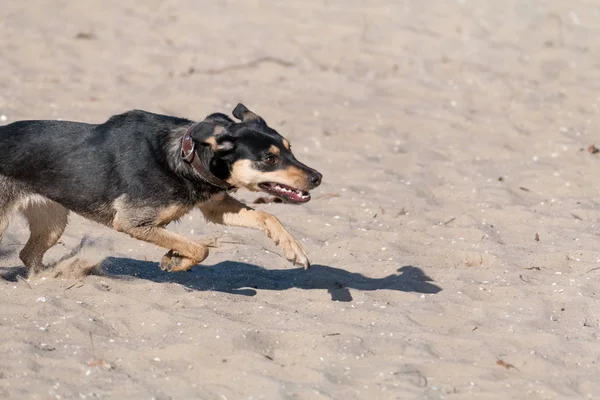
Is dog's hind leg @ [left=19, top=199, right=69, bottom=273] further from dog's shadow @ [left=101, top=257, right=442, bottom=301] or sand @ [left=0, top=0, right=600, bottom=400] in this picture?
dog's shadow @ [left=101, top=257, right=442, bottom=301]

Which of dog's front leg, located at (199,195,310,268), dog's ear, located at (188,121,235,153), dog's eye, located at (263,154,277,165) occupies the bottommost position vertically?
dog's front leg, located at (199,195,310,268)

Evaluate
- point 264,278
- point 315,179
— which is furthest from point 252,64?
point 315,179

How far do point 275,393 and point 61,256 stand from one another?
2835mm

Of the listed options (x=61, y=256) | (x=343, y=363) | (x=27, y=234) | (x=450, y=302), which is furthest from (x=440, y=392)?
(x=27, y=234)

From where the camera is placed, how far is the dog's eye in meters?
6.03

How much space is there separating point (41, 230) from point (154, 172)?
1165mm

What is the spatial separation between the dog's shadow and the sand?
0.08ft

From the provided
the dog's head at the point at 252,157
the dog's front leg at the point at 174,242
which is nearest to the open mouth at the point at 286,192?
the dog's head at the point at 252,157

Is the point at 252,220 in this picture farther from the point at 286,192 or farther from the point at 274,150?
the point at 274,150

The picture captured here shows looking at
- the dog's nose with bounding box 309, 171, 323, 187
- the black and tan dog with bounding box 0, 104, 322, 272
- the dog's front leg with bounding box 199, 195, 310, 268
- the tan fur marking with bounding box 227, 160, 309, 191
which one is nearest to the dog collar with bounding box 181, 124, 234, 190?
the black and tan dog with bounding box 0, 104, 322, 272

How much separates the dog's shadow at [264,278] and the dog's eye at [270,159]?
97cm

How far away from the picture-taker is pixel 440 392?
4875mm

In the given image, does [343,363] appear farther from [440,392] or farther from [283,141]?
[283,141]

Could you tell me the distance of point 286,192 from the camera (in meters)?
6.16
